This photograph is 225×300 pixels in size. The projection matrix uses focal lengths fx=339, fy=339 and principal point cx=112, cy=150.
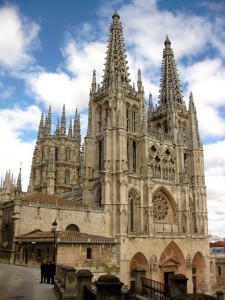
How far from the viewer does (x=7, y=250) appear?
3108 cm

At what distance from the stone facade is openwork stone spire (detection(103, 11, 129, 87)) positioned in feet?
0.45

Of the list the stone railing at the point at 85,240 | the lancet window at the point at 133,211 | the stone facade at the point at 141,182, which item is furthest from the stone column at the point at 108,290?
the lancet window at the point at 133,211

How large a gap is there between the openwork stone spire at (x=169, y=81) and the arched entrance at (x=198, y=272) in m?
21.4

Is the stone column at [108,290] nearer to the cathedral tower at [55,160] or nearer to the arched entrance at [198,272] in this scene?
the arched entrance at [198,272]

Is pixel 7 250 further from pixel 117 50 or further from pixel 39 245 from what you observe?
pixel 117 50

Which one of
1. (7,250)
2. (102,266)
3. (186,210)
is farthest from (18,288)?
(186,210)

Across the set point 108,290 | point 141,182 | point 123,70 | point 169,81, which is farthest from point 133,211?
point 108,290

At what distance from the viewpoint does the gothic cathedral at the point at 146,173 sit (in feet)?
119

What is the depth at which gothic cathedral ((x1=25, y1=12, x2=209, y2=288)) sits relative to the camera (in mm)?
36406

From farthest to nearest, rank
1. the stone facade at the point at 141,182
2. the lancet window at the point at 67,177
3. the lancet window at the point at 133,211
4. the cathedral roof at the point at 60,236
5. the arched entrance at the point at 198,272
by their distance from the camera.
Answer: the lancet window at the point at 67,177 → the arched entrance at the point at 198,272 → the lancet window at the point at 133,211 → the stone facade at the point at 141,182 → the cathedral roof at the point at 60,236

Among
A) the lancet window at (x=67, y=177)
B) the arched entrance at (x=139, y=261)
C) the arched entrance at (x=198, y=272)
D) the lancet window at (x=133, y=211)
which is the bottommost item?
the arched entrance at (x=198, y=272)

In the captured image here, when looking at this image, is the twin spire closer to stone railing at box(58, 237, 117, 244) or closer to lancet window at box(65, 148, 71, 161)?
lancet window at box(65, 148, 71, 161)

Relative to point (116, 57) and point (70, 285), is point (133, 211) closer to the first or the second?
point (116, 57)

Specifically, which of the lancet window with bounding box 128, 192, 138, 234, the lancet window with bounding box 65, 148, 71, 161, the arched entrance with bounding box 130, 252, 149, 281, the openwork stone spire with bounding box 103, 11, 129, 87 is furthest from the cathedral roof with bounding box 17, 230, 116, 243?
the lancet window with bounding box 65, 148, 71, 161
